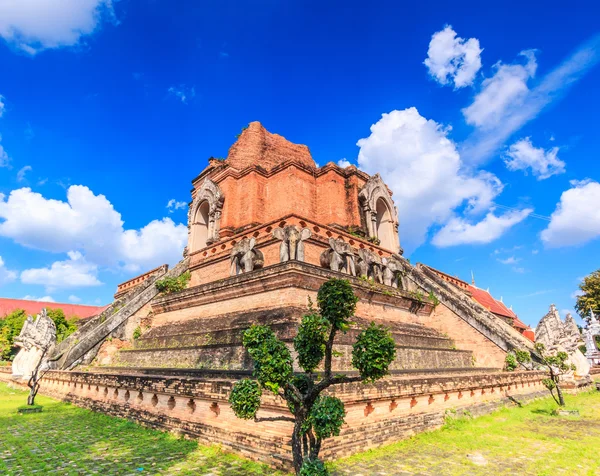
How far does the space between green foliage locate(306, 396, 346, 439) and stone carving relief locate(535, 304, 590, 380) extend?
1274 cm

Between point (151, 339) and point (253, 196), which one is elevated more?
point (253, 196)

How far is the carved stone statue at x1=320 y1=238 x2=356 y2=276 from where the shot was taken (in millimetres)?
12498

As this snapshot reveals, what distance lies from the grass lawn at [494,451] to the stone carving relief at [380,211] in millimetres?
10258

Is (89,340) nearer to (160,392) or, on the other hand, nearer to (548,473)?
(160,392)

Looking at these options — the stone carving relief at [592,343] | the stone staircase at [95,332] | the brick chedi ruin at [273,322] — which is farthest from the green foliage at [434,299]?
the stone carving relief at [592,343]

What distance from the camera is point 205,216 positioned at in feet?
63.3

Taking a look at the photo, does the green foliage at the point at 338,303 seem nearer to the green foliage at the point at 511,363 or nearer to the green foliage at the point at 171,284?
the green foliage at the point at 511,363

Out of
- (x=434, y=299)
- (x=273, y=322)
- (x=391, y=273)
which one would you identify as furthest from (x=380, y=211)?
(x=273, y=322)

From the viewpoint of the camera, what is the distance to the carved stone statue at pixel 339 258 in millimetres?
12498

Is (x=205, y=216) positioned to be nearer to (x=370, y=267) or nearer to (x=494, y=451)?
(x=370, y=267)

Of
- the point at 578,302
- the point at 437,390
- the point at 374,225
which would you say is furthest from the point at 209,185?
the point at 578,302

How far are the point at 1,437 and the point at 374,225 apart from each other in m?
14.4

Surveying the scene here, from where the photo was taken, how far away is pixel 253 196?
16.5 meters

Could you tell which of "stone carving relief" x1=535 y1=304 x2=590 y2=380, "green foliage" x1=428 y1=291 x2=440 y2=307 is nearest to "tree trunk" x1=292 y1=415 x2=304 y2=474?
"green foliage" x1=428 y1=291 x2=440 y2=307
